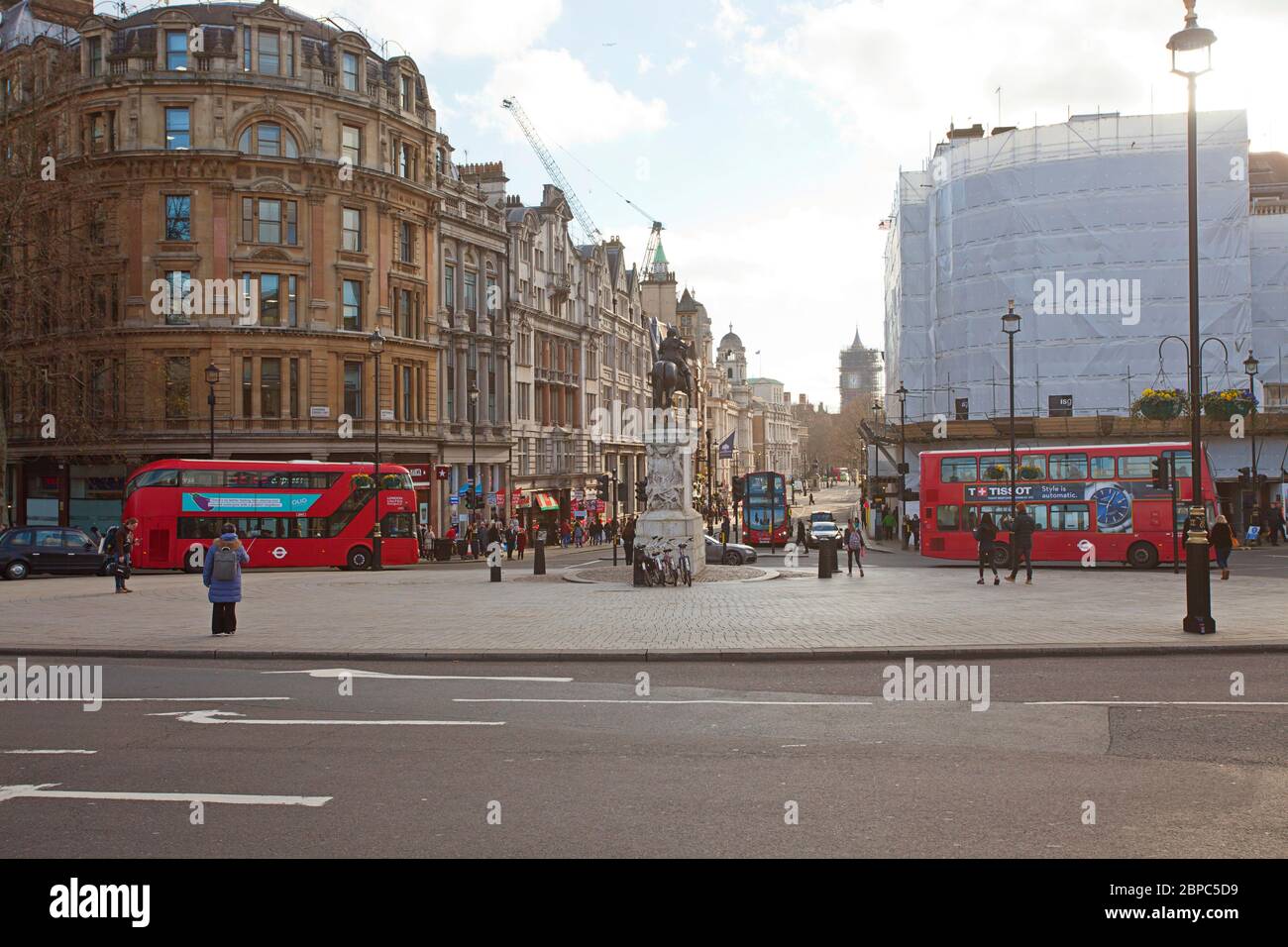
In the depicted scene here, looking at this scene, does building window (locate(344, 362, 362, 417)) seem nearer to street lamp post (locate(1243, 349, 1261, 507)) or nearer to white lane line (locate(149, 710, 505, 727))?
street lamp post (locate(1243, 349, 1261, 507))

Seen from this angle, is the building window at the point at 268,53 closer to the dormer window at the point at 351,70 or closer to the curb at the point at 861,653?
the dormer window at the point at 351,70

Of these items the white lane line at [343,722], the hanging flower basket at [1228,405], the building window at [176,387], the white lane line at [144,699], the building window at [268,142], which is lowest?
the white lane line at [144,699]

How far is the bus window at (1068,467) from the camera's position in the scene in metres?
33.6

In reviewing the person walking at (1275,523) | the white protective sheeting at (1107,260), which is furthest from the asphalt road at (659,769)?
the white protective sheeting at (1107,260)

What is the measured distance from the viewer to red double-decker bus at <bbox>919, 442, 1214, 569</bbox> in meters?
32.8

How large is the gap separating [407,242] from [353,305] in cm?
515

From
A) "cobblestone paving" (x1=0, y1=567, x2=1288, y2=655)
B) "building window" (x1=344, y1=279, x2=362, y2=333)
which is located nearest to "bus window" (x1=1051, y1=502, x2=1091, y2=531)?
"cobblestone paving" (x1=0, y1=567, x2=1288, y2=655)

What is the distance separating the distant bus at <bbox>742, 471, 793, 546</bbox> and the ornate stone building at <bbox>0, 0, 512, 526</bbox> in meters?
18.3

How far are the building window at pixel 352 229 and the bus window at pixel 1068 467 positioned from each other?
3030cm

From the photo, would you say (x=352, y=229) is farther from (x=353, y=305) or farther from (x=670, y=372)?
(x=670, y=372)

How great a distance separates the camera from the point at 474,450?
52.6m
